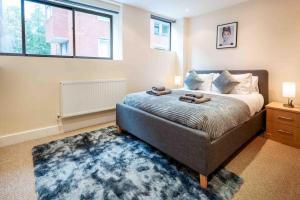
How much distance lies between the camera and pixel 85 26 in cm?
346

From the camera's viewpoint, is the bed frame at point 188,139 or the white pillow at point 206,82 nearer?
the bed frame at point 188,139

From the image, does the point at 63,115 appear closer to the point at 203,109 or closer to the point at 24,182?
the point at 24,182

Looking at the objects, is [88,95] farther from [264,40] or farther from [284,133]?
[264,40]

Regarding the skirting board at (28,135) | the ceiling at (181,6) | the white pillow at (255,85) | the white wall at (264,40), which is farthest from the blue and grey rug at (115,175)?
the ceiling at (181,6)

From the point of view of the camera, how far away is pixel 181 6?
3.81 metres

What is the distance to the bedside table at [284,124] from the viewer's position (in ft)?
8.60

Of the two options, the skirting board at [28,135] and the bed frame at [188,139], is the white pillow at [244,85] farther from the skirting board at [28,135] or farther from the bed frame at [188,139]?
the skirting board at [28,135]

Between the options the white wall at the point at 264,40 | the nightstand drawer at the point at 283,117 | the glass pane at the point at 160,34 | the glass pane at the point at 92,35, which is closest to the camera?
the nightstand drawer at the point at 283,117

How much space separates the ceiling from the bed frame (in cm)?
221

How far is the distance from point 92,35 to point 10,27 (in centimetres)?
132

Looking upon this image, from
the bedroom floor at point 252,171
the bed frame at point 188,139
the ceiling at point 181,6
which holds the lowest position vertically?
the bedroom floor at point 252,171

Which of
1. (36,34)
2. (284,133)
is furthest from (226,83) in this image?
(36,34)

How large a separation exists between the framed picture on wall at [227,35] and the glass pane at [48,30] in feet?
10.1

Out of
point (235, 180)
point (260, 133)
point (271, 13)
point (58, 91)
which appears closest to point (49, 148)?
point (58, 91)
